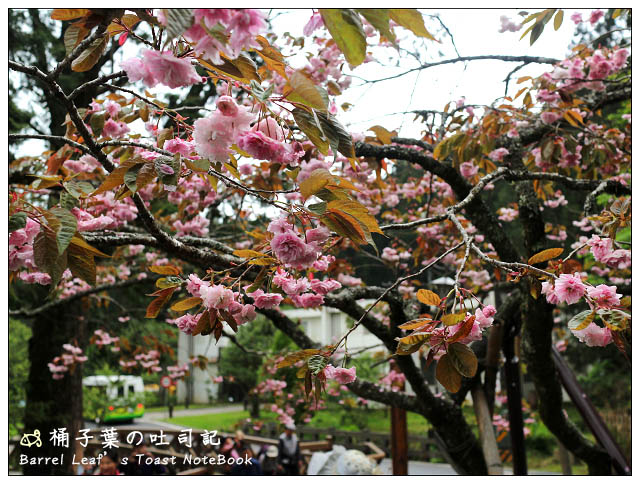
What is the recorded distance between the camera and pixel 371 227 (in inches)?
27.8

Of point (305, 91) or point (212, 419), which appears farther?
point (212, 419)

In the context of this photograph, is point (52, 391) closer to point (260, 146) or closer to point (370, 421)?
point (260, 146)

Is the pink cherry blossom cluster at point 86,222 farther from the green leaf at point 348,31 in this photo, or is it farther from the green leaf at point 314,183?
the green leaf at point 348,31

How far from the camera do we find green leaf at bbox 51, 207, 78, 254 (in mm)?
577

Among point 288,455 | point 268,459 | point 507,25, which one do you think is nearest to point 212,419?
point 268,459

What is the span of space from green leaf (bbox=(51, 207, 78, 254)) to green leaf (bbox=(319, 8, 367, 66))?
0.36 m

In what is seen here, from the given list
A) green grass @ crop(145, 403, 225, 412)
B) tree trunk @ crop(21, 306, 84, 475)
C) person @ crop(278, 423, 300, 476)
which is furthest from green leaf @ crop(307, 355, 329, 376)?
green grass @ crop(145, 403, 225, 412)

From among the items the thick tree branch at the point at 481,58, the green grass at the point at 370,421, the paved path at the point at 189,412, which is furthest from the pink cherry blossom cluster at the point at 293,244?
the paved path at the point at 189,412

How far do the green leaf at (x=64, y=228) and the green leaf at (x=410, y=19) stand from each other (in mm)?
419

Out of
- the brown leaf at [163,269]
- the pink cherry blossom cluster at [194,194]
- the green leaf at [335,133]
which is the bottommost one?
the brown leaf at [163,269]

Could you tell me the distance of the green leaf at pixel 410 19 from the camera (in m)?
0.54

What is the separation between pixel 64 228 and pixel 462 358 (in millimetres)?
509

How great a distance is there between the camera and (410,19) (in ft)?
1.77

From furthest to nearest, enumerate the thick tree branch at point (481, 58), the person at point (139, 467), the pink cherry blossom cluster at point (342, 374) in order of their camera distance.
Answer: the person at point (139, 467), the thick tree branch at point (481, 58), the pink cherry blossom cluster at point (342, 374)
